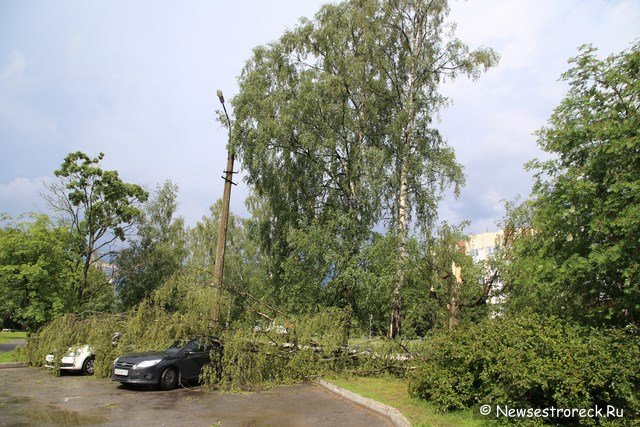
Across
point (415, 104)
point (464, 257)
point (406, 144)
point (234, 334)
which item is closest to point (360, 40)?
point (415, 104)

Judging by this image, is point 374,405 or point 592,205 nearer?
point 592,205

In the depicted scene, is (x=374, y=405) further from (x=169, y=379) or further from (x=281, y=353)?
(x=169, y=379)

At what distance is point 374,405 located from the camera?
8797mm

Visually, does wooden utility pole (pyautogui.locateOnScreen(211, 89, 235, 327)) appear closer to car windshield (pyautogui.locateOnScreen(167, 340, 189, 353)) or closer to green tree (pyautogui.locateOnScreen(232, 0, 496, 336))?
car windshield (pyautogui.locateOnScreen(167, 340, 189, 353))

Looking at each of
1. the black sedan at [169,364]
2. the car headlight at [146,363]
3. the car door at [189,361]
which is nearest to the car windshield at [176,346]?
the black sedan at [169,364]

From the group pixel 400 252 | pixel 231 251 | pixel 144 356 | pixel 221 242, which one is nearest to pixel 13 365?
pixel 144 356

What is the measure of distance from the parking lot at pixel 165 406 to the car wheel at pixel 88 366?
124 cm

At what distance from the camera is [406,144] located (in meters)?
20.0

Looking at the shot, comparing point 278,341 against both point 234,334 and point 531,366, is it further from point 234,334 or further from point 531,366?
point 531,366

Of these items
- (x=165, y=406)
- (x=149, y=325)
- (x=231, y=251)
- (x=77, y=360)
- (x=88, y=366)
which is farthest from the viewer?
(x=231, y=251)

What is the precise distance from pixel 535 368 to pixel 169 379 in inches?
341

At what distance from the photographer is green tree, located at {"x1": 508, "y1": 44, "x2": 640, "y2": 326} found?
679 centimetres

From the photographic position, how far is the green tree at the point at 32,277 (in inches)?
655

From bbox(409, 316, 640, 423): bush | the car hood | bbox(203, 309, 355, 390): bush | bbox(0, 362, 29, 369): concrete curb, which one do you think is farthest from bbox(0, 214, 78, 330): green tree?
bbox(409, 316, 640, 423): bush
